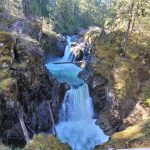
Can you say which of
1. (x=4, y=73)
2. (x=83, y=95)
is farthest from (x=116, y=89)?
(x=4, y=73)

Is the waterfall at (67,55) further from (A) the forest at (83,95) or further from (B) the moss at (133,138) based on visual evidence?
(B) the moss at (133,138)

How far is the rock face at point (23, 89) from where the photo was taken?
28.5 m

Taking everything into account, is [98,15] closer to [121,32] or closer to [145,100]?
[121,32]

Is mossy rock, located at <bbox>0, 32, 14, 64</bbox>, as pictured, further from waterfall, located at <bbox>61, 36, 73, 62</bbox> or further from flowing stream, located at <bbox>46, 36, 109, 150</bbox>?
waterfall, located at <bbox>61, 36, 73, 62</bbox>

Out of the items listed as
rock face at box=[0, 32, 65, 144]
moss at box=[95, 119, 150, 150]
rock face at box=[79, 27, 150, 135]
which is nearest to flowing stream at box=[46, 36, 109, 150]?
rock face at box=[79, 27, 150, 135]

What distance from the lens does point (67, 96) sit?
3791 centimetres

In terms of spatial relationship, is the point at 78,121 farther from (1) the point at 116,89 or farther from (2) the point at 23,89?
(2) the point at 23,89

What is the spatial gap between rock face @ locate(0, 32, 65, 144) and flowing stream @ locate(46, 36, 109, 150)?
168 centimetres

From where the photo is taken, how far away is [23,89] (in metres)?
30.8

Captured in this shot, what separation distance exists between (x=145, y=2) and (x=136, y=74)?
29.4 ft

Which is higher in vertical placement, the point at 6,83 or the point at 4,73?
the point at 4,73

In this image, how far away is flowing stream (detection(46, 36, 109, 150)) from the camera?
1313 inches

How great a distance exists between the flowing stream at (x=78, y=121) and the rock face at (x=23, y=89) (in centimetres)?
168

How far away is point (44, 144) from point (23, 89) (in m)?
9.87
